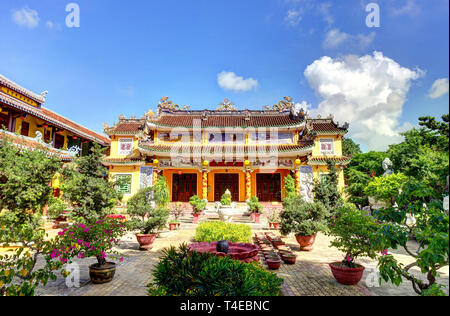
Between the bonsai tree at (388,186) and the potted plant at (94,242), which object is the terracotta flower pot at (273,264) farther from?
the bonsai tree at (388,186)

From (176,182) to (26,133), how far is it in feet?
35.9

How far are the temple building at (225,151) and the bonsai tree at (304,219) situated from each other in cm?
1000

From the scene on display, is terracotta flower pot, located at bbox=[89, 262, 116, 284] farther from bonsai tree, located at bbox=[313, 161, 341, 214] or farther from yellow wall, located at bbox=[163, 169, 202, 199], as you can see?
yellow wall, located at bbox=[163, 169, 202, 199]

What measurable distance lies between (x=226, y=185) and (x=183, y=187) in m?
3.77

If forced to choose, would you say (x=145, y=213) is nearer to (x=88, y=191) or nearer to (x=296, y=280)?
(x=88, y=191)

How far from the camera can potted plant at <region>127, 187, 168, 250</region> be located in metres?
8.23

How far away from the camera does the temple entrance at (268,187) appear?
813 inches

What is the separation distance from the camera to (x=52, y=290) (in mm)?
4812

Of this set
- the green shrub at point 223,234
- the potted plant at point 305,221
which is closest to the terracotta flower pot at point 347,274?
the potted plant at point 305,221

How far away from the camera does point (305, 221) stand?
8.21 metres

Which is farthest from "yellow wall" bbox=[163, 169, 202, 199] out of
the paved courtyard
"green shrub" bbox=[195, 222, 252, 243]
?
the paved courtyard
